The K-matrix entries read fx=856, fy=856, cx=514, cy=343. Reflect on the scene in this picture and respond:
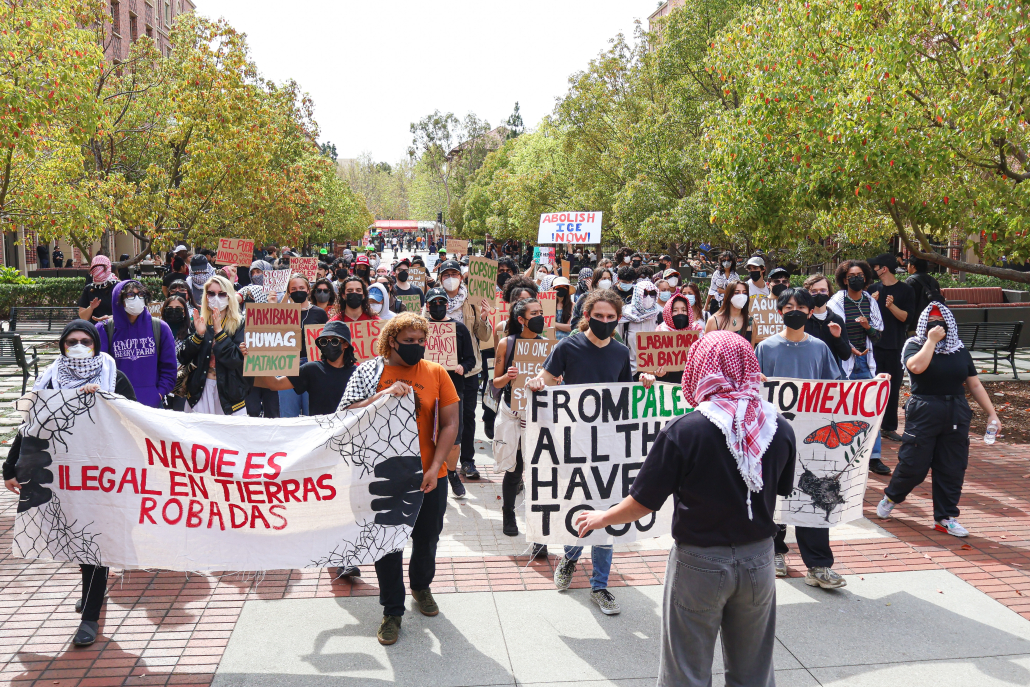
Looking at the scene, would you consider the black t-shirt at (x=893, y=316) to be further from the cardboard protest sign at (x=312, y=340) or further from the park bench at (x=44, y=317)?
the park bench at (x=44, y=317)

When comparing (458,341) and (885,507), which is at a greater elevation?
(458,341)

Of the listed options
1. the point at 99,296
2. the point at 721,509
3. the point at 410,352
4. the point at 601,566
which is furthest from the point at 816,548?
the point at 99,296

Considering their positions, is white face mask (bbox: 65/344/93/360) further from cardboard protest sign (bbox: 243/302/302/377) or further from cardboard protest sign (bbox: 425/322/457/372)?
cardboard protest sign (bbox: 425/322/457/372)

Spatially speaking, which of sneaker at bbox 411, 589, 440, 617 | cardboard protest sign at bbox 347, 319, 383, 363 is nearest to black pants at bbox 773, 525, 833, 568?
sneaker at bbox 411, 589, 440, 617

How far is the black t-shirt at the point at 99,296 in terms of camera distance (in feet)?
27.1

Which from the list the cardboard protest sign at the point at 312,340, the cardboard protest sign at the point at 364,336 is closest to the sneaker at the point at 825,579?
the cardboard protest sign at the point at 364,336

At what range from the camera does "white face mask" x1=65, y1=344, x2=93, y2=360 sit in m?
4.88

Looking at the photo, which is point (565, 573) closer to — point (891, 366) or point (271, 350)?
point (271, 350)

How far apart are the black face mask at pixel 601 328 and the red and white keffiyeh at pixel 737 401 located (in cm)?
211

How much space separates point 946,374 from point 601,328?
116 inches

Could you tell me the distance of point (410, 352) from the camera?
193 inches

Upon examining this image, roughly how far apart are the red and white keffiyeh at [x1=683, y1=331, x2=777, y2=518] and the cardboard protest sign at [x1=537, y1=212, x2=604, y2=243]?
20798 mm

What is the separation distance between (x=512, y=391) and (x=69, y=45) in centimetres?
1028

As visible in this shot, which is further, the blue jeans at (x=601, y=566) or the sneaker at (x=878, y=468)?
the sneaker at (x=878, y=468)
